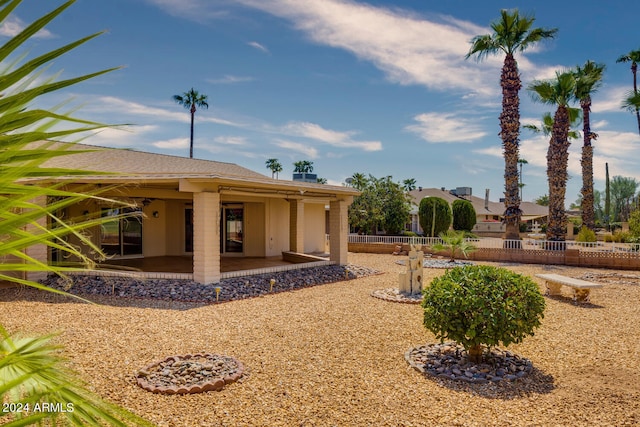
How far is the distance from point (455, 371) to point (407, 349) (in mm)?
1136

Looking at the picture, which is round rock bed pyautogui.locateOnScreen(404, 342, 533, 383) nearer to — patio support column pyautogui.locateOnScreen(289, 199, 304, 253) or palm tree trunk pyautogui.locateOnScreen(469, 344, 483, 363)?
palm tree trunk pyautogui.locateOnScreen(469, 344, 483, 363)

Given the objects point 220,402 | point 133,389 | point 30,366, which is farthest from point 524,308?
point 30,366

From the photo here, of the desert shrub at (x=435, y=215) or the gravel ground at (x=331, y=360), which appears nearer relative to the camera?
the gravel ground at (x=331, y=360)

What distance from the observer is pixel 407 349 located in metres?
7.12

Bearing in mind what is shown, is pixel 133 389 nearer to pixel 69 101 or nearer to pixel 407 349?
pixel 407 349

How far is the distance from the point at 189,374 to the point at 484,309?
425 centimetres

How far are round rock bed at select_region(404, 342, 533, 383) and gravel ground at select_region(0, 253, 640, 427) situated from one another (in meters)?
0.16

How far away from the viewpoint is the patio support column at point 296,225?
19391mm

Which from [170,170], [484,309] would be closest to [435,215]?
[170,170]

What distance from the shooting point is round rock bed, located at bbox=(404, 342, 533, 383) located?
5.98m

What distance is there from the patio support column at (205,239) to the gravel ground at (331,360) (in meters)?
1.48

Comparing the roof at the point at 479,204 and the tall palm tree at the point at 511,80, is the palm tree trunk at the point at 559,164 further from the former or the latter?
the roof at the point at 479,204

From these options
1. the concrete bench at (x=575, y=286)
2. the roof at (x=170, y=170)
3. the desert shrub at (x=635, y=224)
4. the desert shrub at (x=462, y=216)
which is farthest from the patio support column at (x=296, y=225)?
the desert shrub at (x=462, y=216)

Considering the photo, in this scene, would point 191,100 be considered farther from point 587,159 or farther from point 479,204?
point 587,159
